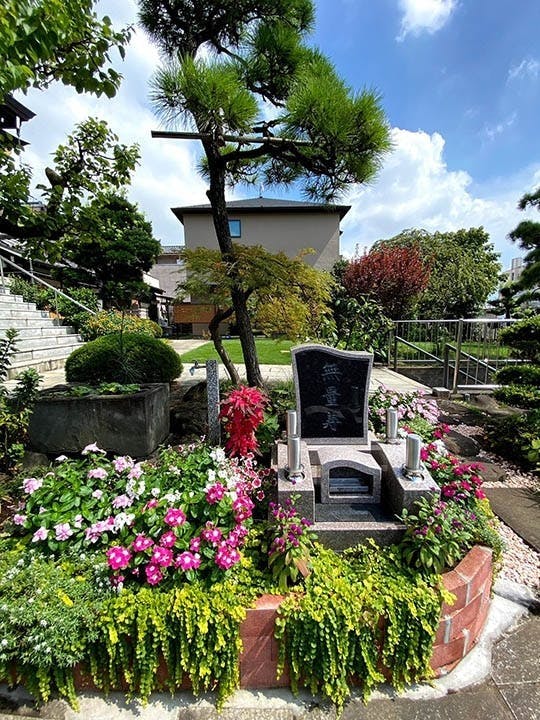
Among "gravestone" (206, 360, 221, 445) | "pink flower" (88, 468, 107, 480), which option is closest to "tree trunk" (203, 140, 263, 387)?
"gravestone" (206, 360, 221, 445)

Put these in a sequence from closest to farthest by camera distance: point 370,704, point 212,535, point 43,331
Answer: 1. point 370,704
2. point 212,535
3. point 43,331

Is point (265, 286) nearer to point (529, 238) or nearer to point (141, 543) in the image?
point (141, 543)

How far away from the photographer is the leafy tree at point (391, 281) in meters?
10.4

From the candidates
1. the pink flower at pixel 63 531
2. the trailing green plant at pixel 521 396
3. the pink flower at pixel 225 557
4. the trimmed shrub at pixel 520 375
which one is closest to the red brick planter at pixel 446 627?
the pink flower at pixel 225 557


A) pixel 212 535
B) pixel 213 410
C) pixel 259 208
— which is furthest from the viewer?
pixel 259 208

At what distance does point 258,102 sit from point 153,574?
356 cm

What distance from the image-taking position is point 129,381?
381cm

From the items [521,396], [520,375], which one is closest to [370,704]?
[521,396]

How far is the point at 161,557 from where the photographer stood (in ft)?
4.99

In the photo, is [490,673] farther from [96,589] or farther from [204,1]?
[204,1]

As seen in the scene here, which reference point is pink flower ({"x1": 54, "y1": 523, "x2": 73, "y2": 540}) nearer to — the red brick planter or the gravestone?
the red brick planter

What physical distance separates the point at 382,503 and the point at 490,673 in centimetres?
84

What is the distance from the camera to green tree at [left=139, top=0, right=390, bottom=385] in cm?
258

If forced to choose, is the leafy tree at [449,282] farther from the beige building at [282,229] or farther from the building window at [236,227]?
the building window at [236,227]
